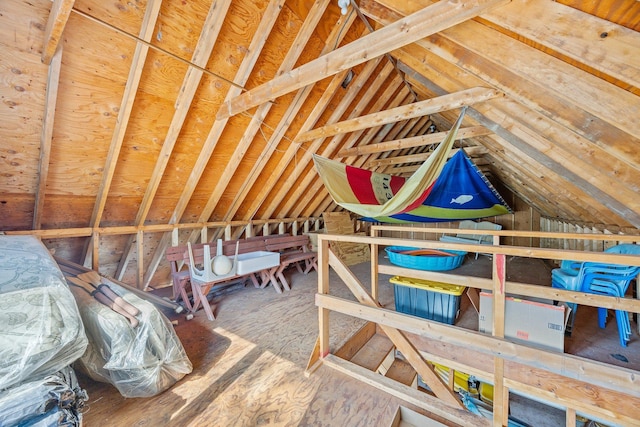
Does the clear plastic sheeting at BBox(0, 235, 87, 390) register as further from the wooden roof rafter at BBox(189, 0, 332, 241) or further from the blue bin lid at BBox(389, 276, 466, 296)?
the blue bin lid at BBox(389, 276, 466, 296)

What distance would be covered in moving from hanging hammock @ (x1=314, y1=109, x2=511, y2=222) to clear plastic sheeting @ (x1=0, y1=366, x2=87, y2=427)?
246 centimetres

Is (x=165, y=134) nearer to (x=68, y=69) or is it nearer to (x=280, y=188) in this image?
(x=68, y=69)

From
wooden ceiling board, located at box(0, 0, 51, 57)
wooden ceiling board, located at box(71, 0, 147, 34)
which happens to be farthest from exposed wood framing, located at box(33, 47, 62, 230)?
wooden ceiling board, located at box(71, 0, 147, 34)

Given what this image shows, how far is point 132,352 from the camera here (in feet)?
5.33

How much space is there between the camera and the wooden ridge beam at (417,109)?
211cm

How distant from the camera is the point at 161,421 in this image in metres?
1.52

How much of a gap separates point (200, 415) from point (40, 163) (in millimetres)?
2646

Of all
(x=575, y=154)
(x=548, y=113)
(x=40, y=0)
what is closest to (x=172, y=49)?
(x=40, y=0)

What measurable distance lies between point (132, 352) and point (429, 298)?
101 inches

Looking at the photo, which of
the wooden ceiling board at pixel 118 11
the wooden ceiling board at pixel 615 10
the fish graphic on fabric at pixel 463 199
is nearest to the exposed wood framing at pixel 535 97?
the wooden ceiling board at pixel 615 10

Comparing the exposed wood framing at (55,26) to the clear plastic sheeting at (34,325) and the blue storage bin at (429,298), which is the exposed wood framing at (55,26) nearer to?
the clear plastic sheeting at (34,325)

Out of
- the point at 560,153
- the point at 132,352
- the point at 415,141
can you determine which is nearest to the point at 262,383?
the point at 132,352

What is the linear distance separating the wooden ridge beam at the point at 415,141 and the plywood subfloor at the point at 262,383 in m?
2.19

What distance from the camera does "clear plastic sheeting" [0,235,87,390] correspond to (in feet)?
3.72
